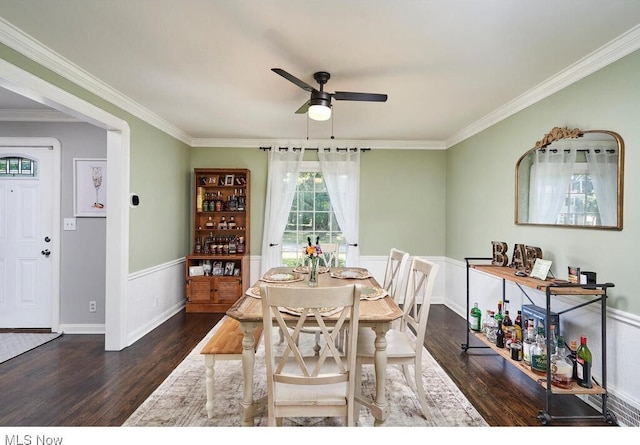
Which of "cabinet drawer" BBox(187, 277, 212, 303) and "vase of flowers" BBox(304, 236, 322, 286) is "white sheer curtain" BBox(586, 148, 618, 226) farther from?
"cabinet drawer" BBox(187, 277, 212, 303)

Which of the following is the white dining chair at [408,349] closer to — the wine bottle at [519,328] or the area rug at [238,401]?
the area rug at [238,401]

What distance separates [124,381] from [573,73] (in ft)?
13.6

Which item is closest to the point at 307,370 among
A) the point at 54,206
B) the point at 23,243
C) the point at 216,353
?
the point at 216,353

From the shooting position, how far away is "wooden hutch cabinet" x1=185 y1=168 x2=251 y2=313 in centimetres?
439

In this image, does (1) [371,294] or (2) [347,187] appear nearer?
(1) [371,294]

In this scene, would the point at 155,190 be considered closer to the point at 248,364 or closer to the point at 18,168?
the point at 18,168

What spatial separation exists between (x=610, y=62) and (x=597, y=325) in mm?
1764

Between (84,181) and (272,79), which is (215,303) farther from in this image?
(272,79)

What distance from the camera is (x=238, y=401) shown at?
87.3 inches

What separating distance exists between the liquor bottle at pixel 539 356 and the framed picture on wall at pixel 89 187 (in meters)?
4.15

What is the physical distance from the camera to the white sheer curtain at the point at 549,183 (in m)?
2.52

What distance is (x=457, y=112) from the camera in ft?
11.5

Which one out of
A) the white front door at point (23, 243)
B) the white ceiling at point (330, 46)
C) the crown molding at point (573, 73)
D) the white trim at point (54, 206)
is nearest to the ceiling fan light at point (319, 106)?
the white ceiling at point (330, 46)
